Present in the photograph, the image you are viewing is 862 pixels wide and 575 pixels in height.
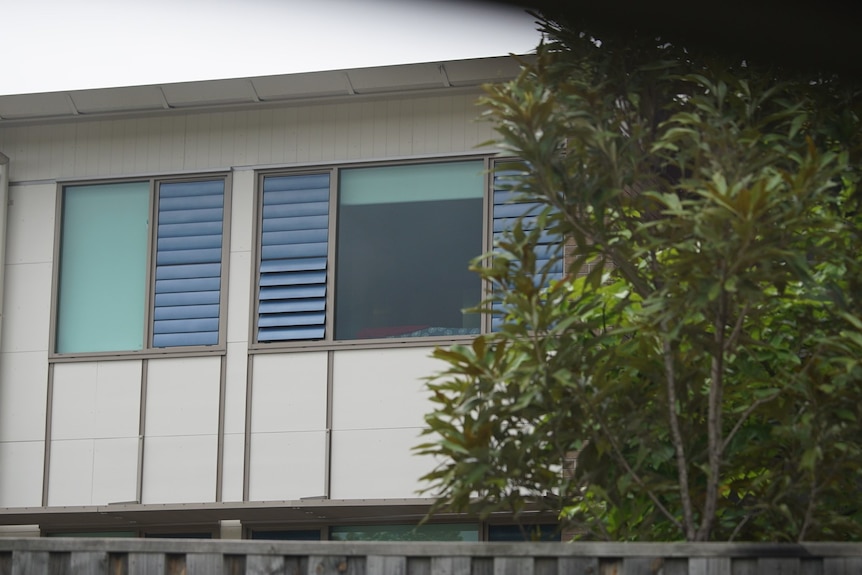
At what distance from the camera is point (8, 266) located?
592 inches

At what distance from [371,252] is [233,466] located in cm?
295

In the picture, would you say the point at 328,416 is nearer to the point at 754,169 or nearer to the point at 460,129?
the point at 460,129

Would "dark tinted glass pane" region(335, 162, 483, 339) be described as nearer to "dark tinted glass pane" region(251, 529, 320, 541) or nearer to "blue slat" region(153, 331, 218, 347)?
"blue slat" region(153, 331, 218, 347)

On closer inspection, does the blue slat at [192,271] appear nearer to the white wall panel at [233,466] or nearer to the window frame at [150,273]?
the window frame at [150,273]

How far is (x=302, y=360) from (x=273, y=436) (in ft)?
3.06

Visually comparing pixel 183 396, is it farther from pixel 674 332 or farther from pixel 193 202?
pixel 674 332

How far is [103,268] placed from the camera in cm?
1494

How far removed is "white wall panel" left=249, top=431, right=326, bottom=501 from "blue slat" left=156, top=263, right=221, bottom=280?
82.5 inches

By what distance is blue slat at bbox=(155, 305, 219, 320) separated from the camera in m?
14.6

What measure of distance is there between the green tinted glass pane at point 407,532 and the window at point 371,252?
2182 millimetres

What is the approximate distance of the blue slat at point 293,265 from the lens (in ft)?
47.3

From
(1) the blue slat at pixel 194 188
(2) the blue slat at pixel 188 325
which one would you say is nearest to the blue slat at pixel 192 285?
(2) the blue slat at pixel 188 325

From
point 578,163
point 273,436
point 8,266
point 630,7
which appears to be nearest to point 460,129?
point 273,436

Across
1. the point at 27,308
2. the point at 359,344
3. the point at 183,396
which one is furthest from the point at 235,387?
the point at 27,308
